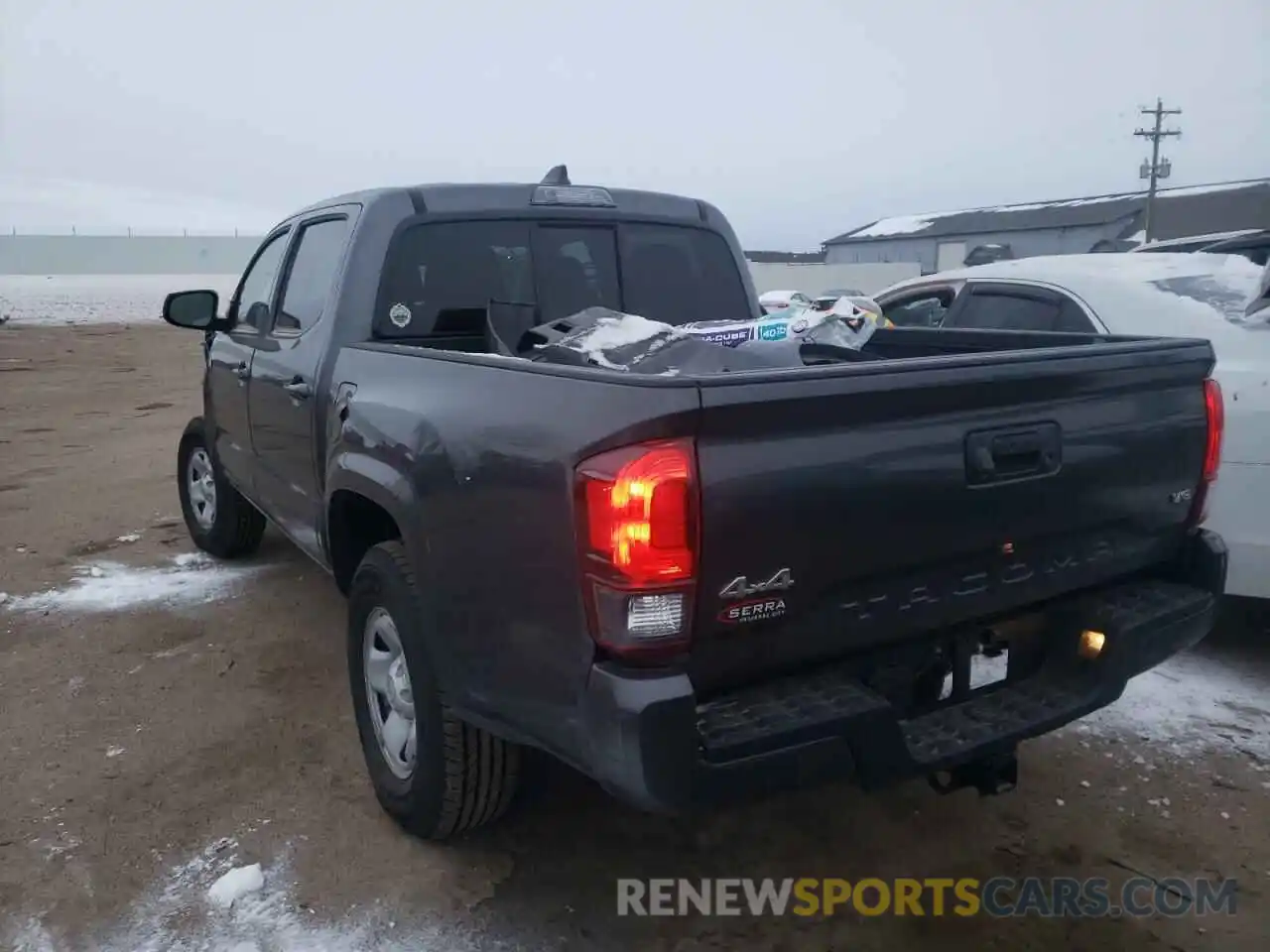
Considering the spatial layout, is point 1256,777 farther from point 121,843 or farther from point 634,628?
point 121,843

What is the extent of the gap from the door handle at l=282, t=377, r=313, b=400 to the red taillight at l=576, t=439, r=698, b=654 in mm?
2102

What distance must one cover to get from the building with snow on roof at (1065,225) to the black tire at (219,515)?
46786 mm

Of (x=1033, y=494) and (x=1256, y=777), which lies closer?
(x=1033, y=494)

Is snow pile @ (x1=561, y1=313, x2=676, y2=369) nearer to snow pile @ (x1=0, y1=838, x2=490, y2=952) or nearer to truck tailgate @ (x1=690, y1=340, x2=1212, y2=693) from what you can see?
truck tailgate @ (x1=690, y1=340, x2=1212, y2=693)

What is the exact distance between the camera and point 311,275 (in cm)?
430

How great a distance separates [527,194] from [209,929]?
2.80m

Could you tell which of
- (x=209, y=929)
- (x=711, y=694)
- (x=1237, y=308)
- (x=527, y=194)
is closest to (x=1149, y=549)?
(x=711, y=694)

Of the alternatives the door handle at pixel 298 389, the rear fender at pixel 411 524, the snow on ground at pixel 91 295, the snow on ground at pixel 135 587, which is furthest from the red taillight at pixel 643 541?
the snow on ground at pixel 91 295

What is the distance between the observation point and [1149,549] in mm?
2947

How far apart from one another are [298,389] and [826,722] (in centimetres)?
260

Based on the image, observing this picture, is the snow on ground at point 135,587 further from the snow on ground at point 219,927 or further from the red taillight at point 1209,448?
the red taillight at point 1209,448

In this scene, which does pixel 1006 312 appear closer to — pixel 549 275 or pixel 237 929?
pixel 549 275

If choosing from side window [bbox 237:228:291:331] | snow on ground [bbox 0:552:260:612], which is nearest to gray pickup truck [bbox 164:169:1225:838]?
side window [bbox 237:228:291:331]

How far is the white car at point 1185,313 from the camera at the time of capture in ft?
13.0
